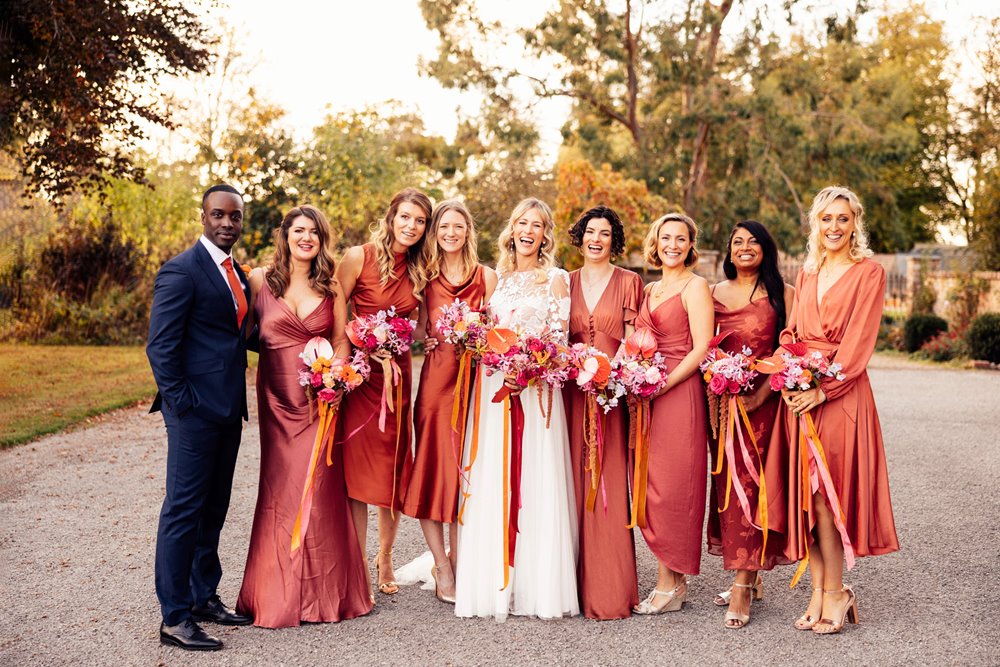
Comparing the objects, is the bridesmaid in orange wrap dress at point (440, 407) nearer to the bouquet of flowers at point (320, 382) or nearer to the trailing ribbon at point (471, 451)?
the trailing ribbon at point (471, 451)

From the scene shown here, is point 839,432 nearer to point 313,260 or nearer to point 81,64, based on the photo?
point 313,260

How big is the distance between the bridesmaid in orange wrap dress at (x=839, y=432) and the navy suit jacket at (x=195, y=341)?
3.10m

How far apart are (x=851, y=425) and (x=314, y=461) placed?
3.06m

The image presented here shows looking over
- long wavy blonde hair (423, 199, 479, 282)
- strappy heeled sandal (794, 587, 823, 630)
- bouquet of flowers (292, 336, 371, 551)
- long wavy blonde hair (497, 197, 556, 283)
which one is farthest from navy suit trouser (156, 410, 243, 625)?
strappy heeled sandal (794, 587, 823, 630)

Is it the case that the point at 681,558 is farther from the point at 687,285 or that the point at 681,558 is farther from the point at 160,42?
the point at 160,42

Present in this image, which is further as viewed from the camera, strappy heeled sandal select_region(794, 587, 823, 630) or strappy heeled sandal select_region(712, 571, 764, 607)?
strappy heeled sandal select_region(712, 571, 764, 607)

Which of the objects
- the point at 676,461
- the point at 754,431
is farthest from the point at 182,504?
the point at 754,431

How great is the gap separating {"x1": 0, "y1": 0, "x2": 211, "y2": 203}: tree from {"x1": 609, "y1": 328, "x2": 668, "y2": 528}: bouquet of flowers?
950 cm

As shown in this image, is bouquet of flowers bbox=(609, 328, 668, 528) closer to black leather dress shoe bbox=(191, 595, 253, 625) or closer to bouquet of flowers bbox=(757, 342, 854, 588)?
bouquet of flowers bbox=(757, 342, 854, 588)

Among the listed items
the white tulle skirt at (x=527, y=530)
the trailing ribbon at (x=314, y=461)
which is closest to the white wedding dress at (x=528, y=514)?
the white tulle skirt at (x=527, y=530)

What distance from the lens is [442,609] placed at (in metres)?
5.67

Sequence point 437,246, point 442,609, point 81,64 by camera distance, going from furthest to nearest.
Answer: point 81,64
point 437,246
point 442,609

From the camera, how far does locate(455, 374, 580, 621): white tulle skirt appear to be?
554 centimetres

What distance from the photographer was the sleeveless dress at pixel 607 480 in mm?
5539
